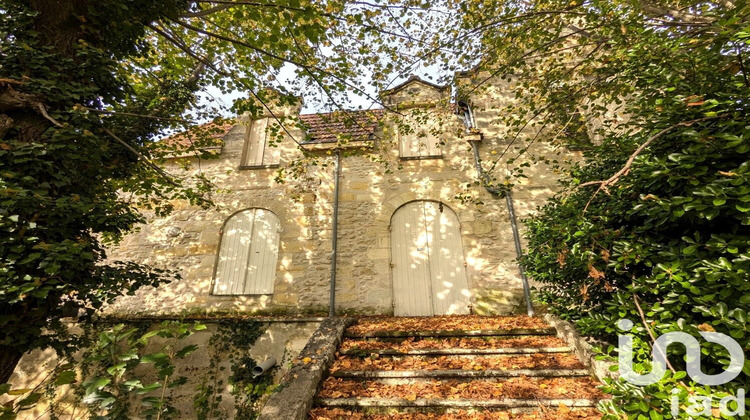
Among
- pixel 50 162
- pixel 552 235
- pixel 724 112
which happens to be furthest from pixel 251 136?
pixel 724 112

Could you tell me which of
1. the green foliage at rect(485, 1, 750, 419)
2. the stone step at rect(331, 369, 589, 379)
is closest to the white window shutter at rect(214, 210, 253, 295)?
the stone step at rect(331, 369, 589, 379)

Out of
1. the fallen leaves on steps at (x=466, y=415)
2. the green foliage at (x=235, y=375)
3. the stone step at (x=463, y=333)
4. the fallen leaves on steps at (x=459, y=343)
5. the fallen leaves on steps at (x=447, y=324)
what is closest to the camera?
the fallen leaves on steps at (x=466, y=415)

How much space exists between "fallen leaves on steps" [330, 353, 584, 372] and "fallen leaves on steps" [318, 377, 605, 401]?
19 cm

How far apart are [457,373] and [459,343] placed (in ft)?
2.36

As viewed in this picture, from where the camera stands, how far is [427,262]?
21.0 feet

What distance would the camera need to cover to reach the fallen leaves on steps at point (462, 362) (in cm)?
325

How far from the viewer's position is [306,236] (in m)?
6.64

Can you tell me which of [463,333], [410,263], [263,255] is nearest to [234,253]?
[263,255]

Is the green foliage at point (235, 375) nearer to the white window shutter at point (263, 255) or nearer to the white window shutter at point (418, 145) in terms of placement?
the white window shutter at point (263, 255)

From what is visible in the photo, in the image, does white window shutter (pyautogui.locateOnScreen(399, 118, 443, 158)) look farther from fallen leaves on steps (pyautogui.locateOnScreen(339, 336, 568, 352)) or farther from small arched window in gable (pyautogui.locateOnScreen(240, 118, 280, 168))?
fallen leaves on steps (pyautogui.locateOnScreen(339, 336, 568, 352))

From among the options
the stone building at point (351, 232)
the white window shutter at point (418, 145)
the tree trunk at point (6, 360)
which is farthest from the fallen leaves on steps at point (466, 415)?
the white window shutter at point (418, 145)

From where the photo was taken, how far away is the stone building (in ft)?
20.2

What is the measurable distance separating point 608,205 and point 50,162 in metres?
5.44

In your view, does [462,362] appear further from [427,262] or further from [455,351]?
[427,262]
